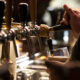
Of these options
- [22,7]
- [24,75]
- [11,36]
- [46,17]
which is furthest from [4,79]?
[46,17]

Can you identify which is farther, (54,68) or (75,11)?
(75,11)

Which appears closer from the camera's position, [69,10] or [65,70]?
[65,70]

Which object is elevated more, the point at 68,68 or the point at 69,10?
the point at 69,10

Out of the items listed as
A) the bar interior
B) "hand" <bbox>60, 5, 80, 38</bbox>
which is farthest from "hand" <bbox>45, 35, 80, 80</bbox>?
"hand" <bbox>60, 5, 80, 38</bbox>

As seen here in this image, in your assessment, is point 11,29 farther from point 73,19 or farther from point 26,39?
point 73,19

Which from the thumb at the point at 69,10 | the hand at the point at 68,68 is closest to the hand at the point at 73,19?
the thumb at the point at 69,10

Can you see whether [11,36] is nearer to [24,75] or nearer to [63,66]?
[63,66]

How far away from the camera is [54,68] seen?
22.7 inches

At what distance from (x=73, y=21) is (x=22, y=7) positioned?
0.65 ft

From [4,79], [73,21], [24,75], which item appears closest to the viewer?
[4,79]

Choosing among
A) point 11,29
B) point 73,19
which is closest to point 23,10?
point 11,29

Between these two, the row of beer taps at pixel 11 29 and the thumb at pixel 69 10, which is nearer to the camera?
the row of beer taps at pixel 11 29

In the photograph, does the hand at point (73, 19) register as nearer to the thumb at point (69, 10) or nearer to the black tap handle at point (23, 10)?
the thumb at point (69, 10)

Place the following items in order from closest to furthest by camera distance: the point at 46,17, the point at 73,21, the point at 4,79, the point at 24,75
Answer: the point at 4,79 → the point at 73,21 → the point at 24,75 → the point at 46,17
